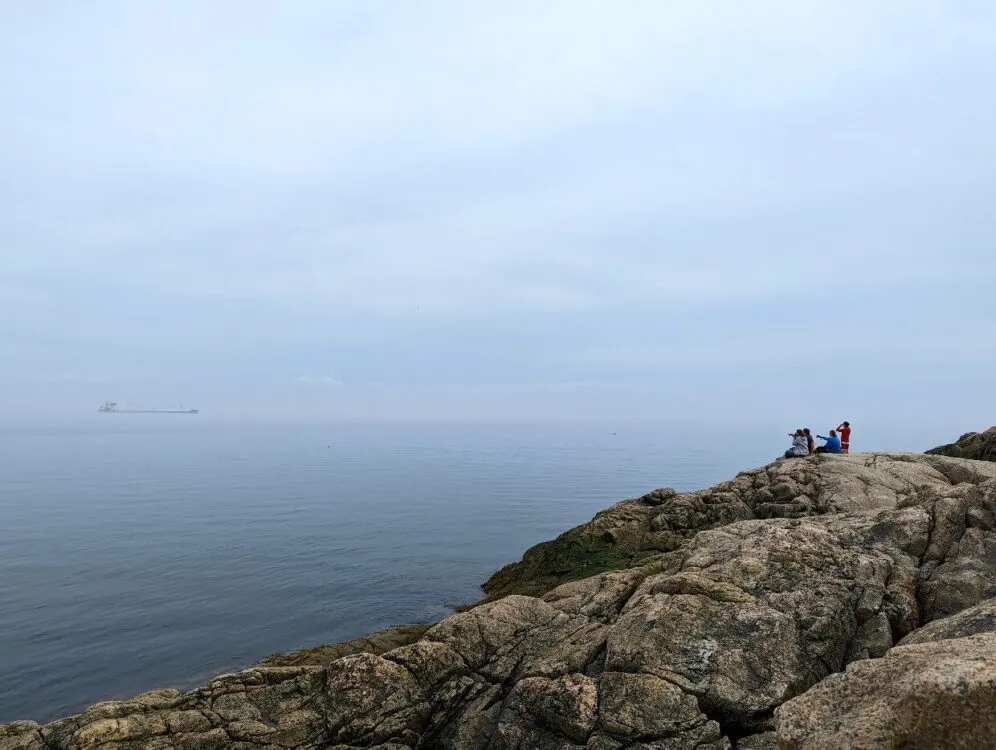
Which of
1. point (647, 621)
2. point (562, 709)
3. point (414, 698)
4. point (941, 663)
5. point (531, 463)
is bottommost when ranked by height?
point (531, 463)

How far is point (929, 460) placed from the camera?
30.3m

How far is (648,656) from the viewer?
12562 mm

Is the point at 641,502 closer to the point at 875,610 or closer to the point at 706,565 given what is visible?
the point at 706,565

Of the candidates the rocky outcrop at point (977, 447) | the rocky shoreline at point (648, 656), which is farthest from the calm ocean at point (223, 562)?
the rocky outcrop at point (977, 447)

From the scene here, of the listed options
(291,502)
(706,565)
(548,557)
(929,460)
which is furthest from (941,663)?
(291,502)

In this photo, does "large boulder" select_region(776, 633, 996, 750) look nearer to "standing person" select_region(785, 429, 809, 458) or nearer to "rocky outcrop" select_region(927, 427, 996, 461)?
"standing person" select_region(785, 429, 809, 458)

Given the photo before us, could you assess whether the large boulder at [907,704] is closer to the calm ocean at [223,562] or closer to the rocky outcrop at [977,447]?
the calm ocean at [223,562]

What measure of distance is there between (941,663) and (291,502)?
78431mm

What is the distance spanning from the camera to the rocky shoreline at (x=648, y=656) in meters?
11.7

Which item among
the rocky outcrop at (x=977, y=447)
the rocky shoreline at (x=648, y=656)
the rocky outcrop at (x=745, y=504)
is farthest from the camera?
the rocky outcrop at (x=977, y=447)

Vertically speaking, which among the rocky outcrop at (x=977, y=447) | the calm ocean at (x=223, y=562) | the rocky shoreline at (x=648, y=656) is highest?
the rocky outcrop at (x=977, y=447)

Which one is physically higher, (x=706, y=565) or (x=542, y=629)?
(x=706, y=565)

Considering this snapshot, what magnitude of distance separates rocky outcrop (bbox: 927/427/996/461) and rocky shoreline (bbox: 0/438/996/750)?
25.5 meters

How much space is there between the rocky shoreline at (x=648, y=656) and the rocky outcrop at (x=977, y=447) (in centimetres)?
A: 2548
